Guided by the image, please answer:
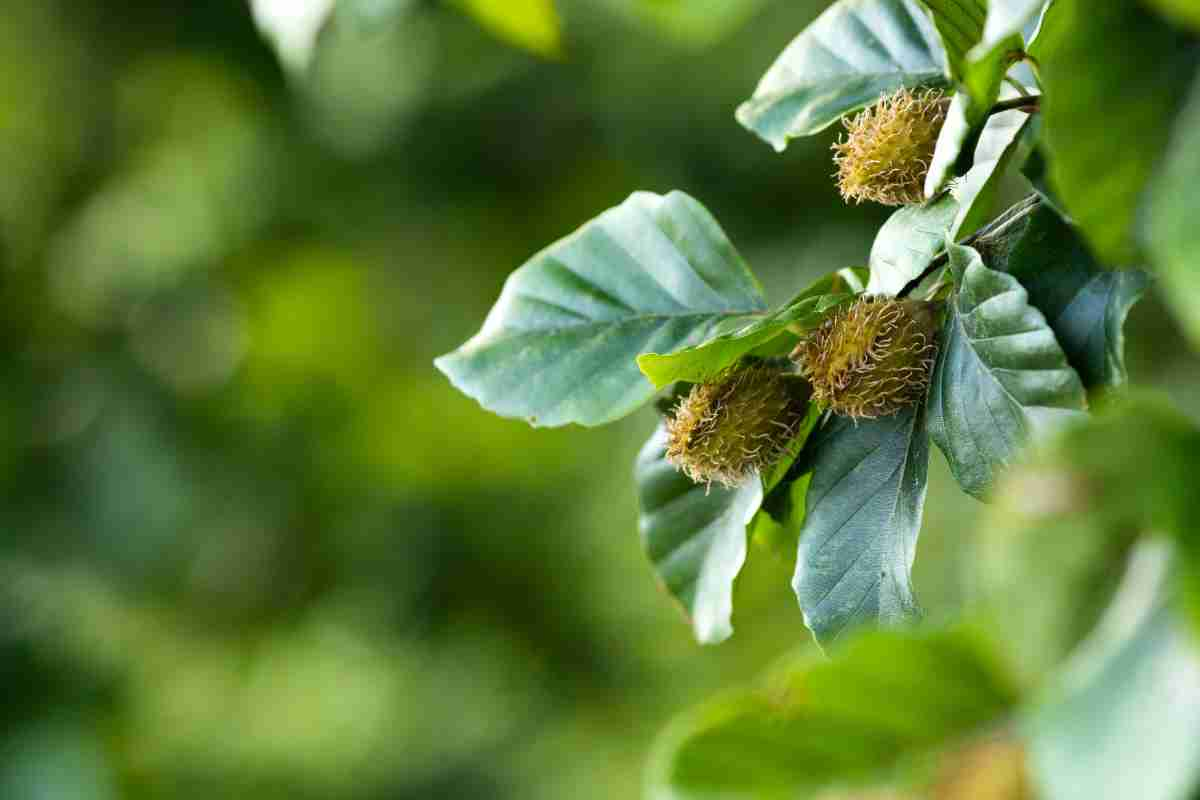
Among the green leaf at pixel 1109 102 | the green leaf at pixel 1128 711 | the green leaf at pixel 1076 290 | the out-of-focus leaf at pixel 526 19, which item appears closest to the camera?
the green leaf at pixel 1128 711

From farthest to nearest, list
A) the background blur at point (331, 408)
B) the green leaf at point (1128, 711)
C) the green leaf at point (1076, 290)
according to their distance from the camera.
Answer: the background blur at point (331, 408), the green leaf at point (1076, 290), the green leaf at point (1128, 711)

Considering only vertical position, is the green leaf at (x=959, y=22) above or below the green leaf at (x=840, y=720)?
above

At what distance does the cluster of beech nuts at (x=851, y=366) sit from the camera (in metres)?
0.52

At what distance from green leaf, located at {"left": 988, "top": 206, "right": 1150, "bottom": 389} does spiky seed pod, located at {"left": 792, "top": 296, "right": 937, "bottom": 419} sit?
43 mm

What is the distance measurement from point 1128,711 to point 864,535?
26cm

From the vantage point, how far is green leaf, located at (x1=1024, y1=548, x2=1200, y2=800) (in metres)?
0.25

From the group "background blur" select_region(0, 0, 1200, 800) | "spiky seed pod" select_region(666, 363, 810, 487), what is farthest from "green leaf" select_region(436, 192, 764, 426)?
"background blur" select_region(0, 0, 1200, 800)

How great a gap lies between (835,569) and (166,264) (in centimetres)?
294

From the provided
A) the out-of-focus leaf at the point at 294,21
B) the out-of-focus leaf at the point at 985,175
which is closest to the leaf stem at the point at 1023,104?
the out-of-focus leaf at the point at 985,175

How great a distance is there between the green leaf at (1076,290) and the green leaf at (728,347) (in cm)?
7

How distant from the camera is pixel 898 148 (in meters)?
0.54

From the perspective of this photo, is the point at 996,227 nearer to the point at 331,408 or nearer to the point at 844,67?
the point at 844,67

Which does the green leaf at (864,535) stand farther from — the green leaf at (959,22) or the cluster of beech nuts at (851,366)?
the green leaf at (959,22)

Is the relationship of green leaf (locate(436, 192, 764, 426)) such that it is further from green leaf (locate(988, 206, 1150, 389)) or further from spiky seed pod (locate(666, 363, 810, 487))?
green leaf (locate(988, 206, 1150, 389))
